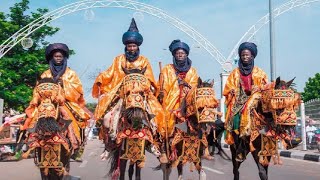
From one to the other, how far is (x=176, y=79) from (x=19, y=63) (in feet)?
72.8

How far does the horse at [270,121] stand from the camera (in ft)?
22.9

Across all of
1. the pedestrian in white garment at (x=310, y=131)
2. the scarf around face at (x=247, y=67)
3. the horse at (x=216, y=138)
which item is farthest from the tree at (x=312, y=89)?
the scarf around face at (x=247, y=67)

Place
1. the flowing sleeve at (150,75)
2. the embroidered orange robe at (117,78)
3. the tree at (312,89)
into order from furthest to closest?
the tree at (312,89), the flowing sleeve at (150,75), the embroidered orange robe at (117,78)

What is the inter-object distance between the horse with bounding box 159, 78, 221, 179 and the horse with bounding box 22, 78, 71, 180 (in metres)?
1.86

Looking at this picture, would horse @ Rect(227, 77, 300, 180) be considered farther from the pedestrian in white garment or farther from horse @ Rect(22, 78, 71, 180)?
the pedestrian in white garment

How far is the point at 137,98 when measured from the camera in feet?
21.5

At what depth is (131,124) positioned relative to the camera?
698 cm

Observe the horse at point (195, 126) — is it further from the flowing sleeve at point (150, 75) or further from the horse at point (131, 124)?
the flowing sleeve at point (150, 75)

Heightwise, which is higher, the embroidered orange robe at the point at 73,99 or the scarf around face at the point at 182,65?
the scarf around face at the point at 182,65

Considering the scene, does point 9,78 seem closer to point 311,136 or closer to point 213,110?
point 311,136

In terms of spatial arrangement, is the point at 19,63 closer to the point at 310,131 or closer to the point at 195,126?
the point at 310,131

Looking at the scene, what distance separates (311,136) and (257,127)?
1738 cm

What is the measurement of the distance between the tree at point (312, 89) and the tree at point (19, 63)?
127ft

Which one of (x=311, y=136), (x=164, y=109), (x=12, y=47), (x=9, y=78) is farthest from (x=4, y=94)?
(x=164, y=109)
